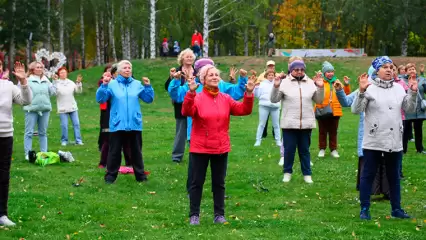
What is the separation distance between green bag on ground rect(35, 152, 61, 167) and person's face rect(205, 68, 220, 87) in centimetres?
655

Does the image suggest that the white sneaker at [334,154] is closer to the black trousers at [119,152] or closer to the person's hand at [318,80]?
the person's hand at [318,80]

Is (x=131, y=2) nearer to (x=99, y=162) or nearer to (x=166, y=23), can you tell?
(x=166, y=23)

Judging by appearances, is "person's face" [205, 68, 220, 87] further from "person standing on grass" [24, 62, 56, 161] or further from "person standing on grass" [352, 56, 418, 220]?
"person standing on grass" [24, 62, 56, 161]

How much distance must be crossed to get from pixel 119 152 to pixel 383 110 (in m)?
4.81

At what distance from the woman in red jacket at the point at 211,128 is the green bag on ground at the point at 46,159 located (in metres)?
6.13

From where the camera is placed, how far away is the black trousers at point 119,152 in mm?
11377

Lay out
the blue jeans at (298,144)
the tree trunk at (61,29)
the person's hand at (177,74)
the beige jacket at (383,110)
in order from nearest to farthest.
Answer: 1. the beige jacket at (383,110)
2. the person's hand at (177,74)
3. the blue jeans at (298,144)
4. the tree trunk at (61,29)

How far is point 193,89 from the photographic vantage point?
7.85m

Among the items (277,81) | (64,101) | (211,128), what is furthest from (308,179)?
(64,101)

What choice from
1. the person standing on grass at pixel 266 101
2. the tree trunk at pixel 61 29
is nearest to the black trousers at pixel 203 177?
the person standing on grass at pixel 266 101

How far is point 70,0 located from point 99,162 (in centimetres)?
4050

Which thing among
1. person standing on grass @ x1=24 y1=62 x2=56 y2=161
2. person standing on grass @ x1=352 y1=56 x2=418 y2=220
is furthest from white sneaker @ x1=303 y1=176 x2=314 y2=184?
person standing on grass @ x1=24 y1=62 x2=56 y2=161

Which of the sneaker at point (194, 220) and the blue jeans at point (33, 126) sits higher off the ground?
the blue jeans at point (33, 126)

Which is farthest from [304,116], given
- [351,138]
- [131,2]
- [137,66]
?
[131,2]
